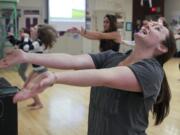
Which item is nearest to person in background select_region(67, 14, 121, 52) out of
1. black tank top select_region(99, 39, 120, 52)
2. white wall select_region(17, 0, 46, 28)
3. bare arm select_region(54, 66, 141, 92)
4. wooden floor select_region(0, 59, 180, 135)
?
black tank top select_region(99, 39, 120, 52)

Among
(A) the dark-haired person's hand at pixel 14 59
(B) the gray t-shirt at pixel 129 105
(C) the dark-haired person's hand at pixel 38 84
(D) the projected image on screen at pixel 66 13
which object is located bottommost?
(B) the gray t-shirt at pixel 129 105

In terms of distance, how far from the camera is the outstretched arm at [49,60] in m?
1.45

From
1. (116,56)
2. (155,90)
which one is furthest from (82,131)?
(155,90)

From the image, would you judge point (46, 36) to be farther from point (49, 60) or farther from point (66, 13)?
point (66, 13)

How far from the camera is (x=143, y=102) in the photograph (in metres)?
1.35

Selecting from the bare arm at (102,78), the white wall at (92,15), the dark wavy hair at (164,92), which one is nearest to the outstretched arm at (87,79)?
the bare arm at (102,78)

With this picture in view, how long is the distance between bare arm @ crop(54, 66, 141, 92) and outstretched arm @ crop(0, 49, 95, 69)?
0.37 meters

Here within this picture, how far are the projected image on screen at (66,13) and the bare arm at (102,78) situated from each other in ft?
31.0

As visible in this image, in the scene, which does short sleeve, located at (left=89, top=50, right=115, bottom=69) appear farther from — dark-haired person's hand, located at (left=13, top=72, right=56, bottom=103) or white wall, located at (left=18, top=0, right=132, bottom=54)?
white wall, located at (left=18, top=0, right=132, bottom=54)

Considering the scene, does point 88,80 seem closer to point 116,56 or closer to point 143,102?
point 143,102

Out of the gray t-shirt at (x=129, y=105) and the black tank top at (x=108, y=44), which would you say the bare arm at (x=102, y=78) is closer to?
the gray t-shirt at (x=129, y=105)

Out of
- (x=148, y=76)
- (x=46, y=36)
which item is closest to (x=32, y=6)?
(x=46, y=36)

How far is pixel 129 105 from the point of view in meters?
1.36

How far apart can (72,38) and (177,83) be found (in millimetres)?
4962
